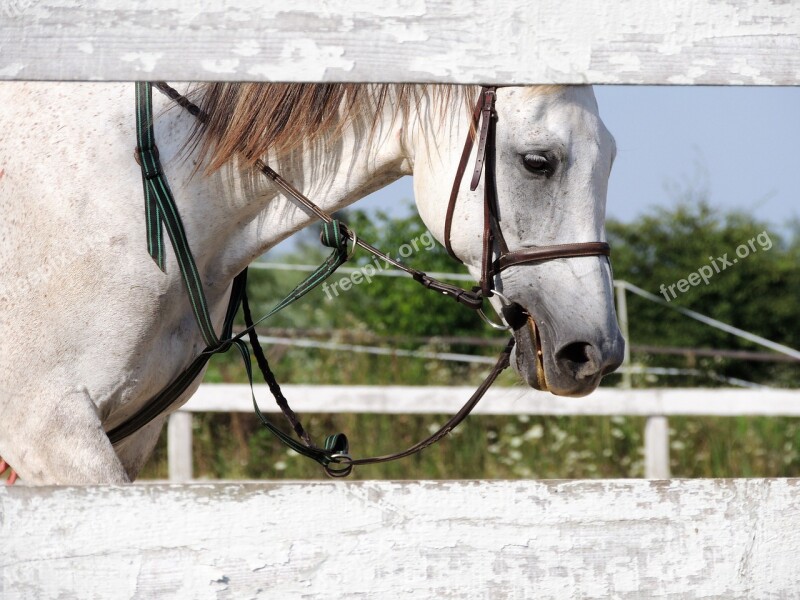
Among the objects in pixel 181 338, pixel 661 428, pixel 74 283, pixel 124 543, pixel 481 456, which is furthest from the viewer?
pixel 481 456

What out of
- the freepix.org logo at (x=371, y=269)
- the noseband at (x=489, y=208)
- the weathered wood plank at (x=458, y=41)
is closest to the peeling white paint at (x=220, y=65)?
the weathered wood plank at (x=458, y=41)

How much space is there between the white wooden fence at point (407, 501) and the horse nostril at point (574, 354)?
1.00 metres

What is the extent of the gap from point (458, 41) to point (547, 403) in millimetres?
4577

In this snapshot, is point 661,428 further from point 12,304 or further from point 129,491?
point 129,491

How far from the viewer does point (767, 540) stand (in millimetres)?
984

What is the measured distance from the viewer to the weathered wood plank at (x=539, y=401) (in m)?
5.34

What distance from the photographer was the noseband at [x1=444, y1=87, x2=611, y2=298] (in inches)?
79.7

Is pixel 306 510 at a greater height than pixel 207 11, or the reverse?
pixel 207 11

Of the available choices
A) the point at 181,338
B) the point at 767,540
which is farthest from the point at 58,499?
the point at 181,338

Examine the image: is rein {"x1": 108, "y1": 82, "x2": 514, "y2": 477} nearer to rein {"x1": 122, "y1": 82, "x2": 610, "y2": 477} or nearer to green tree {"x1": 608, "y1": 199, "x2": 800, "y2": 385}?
rein {"x1": 122, "y1": 82, "x2": 610, "y2": 477}

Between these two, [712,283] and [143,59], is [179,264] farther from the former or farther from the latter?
[712,283]

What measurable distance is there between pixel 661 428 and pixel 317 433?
229 centimetres

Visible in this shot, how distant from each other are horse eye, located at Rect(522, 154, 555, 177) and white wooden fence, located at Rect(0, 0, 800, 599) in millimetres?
1020

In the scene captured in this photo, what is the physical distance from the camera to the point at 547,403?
541 centimetres
